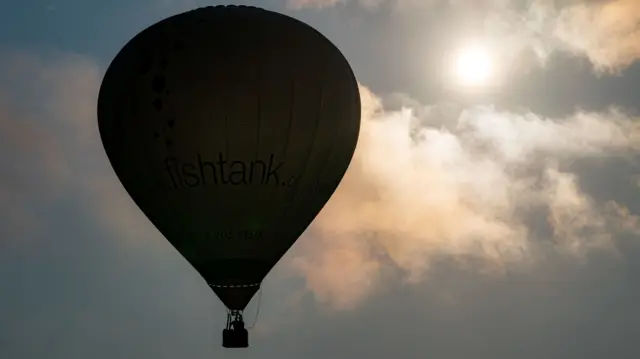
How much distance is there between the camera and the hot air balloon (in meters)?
49.1

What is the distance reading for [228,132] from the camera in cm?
4897

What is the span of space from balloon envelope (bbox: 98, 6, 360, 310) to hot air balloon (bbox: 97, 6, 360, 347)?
0.10ft

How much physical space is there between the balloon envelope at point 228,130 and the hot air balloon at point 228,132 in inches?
1.2

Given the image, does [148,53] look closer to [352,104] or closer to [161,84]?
[161,84]

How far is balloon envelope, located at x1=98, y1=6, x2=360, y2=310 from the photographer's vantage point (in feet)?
161

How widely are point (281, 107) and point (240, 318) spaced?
6.96m

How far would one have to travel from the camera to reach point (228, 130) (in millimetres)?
48938

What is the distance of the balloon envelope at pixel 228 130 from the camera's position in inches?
1934

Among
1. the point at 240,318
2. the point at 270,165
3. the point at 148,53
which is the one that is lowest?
the point at 240,318

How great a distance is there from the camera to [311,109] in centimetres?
4978

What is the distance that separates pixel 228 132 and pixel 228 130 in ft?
0.22

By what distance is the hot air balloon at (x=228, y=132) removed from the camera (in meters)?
49.1

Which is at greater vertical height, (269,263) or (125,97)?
(125,97)

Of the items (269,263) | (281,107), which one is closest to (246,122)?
(281,107)
